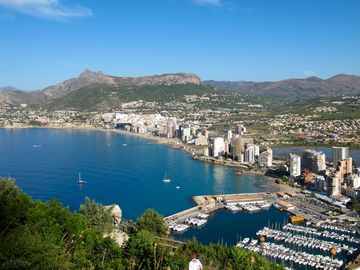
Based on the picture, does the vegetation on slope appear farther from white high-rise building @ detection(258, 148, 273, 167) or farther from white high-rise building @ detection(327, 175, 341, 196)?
white high-rise building @ detection(258, 148, 273, 167)

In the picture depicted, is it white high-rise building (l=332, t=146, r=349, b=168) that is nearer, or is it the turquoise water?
the turquoise water

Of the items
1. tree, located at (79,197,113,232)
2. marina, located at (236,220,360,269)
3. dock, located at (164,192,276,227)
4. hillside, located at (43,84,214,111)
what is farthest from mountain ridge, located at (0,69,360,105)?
tree, located at (79,197,113,232)

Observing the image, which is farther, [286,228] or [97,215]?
[286,228]

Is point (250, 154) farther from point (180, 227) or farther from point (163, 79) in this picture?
point (163, 79)

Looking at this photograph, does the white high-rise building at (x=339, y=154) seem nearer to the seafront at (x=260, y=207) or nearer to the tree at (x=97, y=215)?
the seafront at (x=260, y=207)

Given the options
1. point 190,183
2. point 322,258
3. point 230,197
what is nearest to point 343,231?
point 322,258

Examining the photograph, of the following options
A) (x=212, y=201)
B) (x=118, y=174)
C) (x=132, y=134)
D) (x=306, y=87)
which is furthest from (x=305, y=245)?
(x=306, y=87)

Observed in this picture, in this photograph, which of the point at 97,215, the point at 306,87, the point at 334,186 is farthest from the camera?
the point at 306,87
